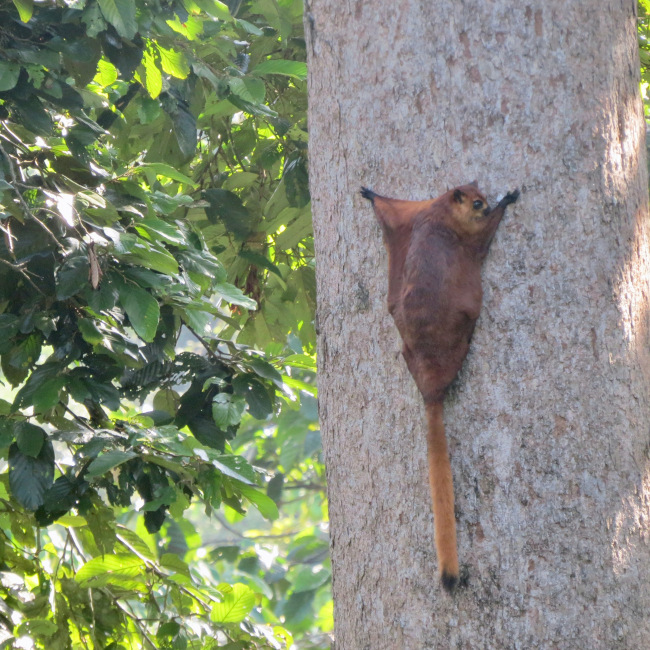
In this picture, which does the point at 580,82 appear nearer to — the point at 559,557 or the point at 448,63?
the point at 448,63

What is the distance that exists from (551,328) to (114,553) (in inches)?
57.5

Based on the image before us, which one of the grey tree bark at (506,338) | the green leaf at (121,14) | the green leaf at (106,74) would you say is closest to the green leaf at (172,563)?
the grey tree bark at (506,338)

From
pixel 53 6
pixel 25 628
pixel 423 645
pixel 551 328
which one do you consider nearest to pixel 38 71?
pixel 53 6

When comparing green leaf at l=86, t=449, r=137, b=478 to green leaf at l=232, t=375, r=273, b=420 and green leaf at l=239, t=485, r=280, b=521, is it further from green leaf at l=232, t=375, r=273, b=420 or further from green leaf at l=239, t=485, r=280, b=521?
green leaf at l=232, t=375, r=273, b=420

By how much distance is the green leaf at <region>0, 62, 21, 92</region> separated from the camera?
5.92ft

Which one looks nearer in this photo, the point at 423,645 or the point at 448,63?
the point at 423,645

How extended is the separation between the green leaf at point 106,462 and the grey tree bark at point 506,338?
61cm

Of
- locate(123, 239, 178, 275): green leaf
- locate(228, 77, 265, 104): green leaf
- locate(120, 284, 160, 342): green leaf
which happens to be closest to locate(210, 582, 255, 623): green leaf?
locate(120, 284, 160, 342): green leaf

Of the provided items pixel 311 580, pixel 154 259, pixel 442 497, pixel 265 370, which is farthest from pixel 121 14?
pixel 311 580

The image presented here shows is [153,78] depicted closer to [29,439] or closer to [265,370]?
[265,370]

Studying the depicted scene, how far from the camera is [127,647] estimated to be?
6.66 feet

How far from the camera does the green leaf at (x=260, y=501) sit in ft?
5.88

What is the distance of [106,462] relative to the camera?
164 centimetres

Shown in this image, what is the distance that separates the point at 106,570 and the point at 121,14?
4.74ft
